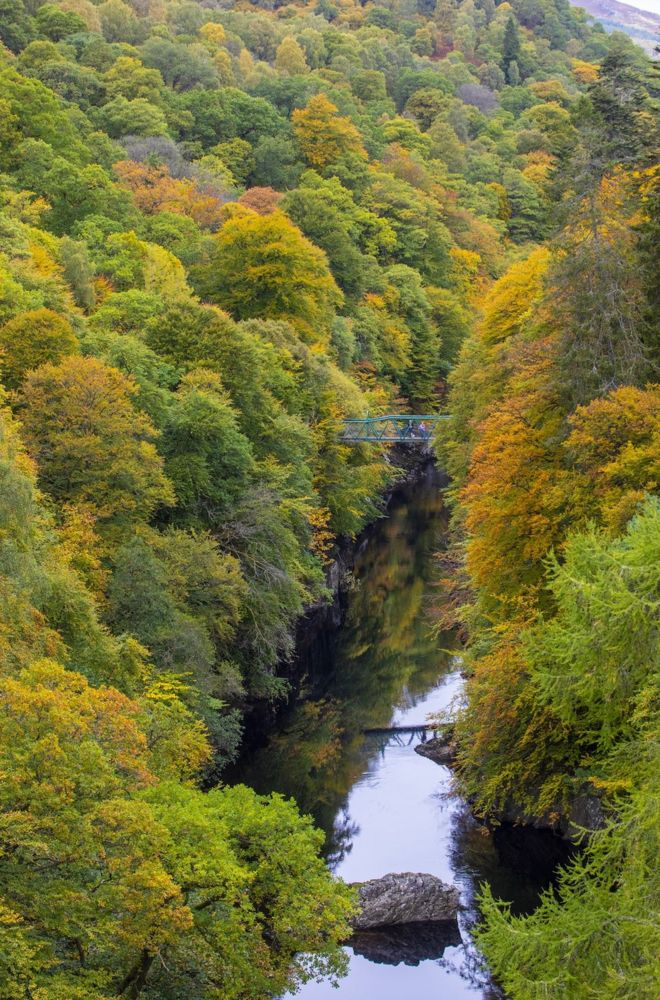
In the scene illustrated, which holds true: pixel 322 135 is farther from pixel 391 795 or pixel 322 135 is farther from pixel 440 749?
pixel 391 795

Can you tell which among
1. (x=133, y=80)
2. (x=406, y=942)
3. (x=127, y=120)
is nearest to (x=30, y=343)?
(x=406, y=942)

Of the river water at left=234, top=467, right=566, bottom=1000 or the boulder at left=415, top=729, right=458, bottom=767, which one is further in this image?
the boulder at left=415, top=729, right=458, bottom=767

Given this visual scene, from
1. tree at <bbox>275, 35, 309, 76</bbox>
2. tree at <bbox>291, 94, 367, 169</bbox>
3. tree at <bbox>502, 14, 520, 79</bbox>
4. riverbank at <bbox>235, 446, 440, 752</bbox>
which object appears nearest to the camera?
riverbank at <bbox>235, 446, 440, 752</bbox>

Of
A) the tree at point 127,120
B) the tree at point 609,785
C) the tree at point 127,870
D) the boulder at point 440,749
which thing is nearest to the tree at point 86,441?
the boulder at point 440,749

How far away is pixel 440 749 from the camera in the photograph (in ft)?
98.2

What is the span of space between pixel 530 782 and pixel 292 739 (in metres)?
8.83

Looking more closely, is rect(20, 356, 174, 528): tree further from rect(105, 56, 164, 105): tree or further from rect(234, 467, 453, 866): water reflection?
rect(105, 56, 164, 105): tree

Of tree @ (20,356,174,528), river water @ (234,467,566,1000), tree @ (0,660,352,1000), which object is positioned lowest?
river water @ (234,467,566,1000)

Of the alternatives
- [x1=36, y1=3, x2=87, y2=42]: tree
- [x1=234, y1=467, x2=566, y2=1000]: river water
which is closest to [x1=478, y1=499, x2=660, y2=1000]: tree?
[x1=234, y1=467, x2=566, y2=1000]: river water

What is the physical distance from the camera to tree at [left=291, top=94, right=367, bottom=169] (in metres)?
Result: 80.1

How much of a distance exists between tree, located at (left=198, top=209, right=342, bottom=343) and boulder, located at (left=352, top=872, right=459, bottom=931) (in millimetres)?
30560

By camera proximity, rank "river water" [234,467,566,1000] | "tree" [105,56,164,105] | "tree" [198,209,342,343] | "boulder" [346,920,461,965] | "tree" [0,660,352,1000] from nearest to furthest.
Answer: "tree" [0,660,352,1000] < "river water" [234,467,566,1000] < "boulder" [346,920,461,965] < "tree" [198,209,342,343] < "tree" [105,56,164,105]

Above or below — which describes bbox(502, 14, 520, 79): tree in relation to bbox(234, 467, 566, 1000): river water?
above

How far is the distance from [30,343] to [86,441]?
4.77 meters
